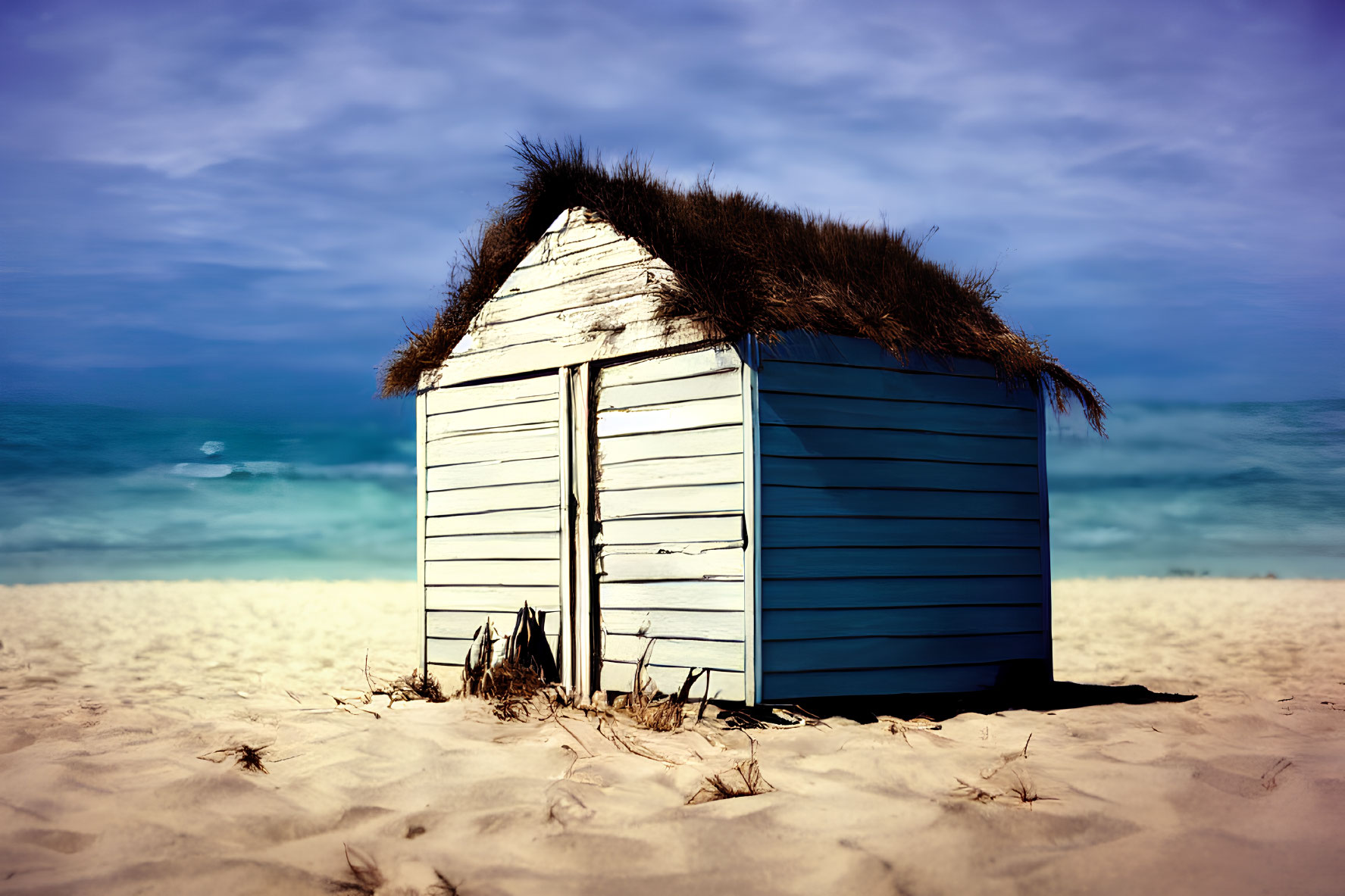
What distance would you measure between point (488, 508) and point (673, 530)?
2.10 m

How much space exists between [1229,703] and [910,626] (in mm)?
2721

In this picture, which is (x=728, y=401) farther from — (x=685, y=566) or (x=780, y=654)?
(x=780, y=654)

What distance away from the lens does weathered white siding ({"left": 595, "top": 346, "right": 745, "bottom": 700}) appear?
6363mm

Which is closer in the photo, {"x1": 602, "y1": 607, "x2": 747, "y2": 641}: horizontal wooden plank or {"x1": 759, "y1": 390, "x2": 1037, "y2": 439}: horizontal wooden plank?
{"x1": 602, "y1": 607, "x2": 747, "y2": 641}: horizontal wooden plank

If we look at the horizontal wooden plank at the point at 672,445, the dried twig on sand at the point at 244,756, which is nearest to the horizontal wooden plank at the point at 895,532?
the horizontal wooden plank at the point at 672,445

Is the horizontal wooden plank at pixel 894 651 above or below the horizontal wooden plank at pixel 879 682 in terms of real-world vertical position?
above

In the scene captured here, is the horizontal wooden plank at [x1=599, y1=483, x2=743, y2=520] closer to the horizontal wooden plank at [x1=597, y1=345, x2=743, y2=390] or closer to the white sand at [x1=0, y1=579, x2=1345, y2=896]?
the horizontal wooden plank at [x1=597, y1=345, x2=743, y2=390]

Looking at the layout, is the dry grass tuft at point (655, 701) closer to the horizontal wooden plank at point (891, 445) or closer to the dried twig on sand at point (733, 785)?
the dried twig on sand at point (733, 785)

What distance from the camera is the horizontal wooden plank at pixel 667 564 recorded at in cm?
636

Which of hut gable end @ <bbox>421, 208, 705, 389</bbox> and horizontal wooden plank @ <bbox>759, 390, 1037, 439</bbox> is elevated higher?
hut gable end @ <bbox>421, 208, 705, 389</bbox>

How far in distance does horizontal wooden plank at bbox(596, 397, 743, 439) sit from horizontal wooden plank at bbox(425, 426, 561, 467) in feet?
1.91

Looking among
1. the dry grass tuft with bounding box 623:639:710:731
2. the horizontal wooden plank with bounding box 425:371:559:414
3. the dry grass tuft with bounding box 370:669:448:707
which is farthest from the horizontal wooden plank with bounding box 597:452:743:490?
the dry grass tuft with bounding box 370:669:448:707

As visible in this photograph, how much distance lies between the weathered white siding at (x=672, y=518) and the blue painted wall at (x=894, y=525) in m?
0.22

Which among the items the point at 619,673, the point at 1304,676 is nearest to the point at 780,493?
the point at 619,673
